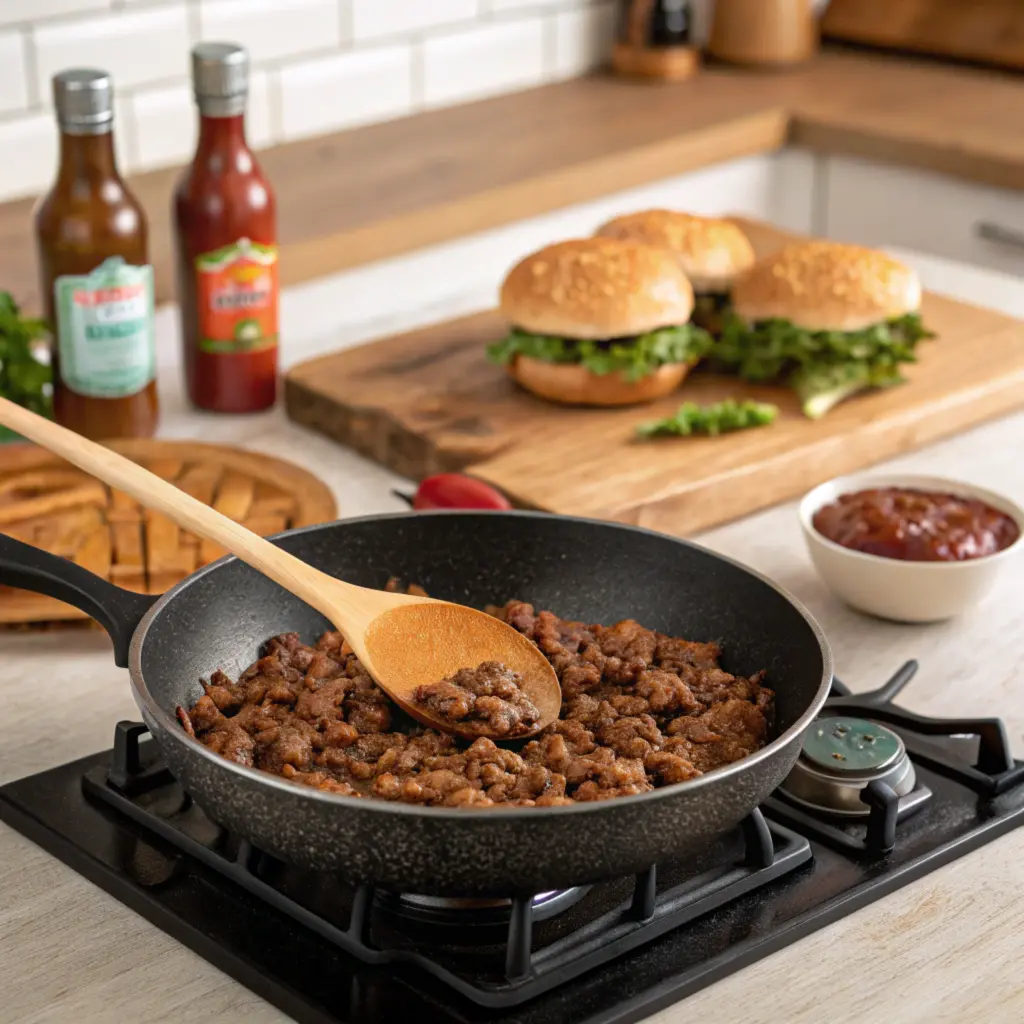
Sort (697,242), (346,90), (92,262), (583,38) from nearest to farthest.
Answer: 1. (92,262)
2. (697,242)
3. (346,90)
4. (583,38)

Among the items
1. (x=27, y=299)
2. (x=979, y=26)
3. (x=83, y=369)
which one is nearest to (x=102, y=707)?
(x=83, y=369)

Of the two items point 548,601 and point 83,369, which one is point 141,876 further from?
point 83,369

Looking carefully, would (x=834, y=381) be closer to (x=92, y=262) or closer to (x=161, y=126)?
(x=92, y=262)

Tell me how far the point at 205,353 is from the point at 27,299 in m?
0.58

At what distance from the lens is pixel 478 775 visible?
3.01ft

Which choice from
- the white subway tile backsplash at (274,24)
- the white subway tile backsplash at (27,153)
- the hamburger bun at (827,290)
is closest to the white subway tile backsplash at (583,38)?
the white subway tile backsplash at (274,24)

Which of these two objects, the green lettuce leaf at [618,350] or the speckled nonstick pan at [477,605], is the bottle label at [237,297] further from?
the speckled nonstick pan at [477,605]

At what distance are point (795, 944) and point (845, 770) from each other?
14 centimetres

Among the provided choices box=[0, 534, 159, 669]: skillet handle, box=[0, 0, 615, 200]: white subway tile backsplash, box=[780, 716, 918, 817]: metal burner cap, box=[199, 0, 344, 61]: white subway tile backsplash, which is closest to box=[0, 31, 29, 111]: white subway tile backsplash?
box=[0, 0, 615, 200]: white subway tile backsplash

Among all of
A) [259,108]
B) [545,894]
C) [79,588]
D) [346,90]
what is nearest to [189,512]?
[79,588]

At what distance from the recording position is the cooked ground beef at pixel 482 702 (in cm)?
97

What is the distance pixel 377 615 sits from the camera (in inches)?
40.1

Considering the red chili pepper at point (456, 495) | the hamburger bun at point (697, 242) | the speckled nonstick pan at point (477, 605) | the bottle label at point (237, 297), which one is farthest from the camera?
the hamburger bun at point (697, 242)

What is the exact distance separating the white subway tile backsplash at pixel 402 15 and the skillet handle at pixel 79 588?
6.97ft
